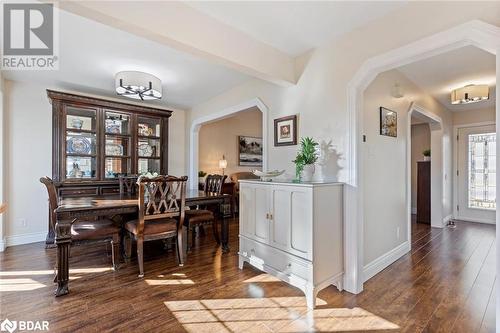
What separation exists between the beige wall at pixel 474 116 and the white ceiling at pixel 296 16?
468cm

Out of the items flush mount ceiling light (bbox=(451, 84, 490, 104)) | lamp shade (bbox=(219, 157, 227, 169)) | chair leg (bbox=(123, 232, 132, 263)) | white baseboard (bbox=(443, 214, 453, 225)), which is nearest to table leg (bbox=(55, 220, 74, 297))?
chair leg (bbox=(123, 232, 132, 263))

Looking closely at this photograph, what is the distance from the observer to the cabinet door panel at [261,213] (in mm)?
2553

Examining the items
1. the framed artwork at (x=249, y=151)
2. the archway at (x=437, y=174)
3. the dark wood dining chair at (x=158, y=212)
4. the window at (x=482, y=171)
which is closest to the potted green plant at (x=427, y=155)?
the archway at (x=437, y=174)

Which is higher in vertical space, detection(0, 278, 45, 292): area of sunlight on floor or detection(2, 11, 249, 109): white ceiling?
detection(2, 11, 249, 109): white ceiling

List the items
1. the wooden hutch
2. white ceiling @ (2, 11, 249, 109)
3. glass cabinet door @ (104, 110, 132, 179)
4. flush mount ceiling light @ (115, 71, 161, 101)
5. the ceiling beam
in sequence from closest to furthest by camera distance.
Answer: the ceiling beam < white ceiling @ (2, 11, 249, 109) < flush mount ceiling light @ (115, 71, 161, 101) < the wooden hutch < glass cabinet door @ (104, 110, 132, 179)

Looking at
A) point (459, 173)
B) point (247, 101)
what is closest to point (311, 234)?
point (247, 101)

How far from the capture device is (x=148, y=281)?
8.04 ft

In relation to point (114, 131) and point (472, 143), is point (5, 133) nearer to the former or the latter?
point (114, 131)

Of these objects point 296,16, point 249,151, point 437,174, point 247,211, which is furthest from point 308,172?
point 249,151

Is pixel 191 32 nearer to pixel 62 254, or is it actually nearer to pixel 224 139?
pixel 62 254

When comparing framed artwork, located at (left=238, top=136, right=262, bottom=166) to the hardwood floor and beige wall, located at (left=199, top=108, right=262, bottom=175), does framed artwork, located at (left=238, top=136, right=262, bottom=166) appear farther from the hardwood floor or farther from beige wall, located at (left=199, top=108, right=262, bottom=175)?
the hardwood floor

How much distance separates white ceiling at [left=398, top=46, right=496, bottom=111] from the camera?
2773mm

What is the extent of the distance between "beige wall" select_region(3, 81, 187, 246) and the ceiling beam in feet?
9.91

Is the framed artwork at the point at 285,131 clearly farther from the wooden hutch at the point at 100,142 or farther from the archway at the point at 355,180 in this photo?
the wooden hutch at the point at 100,142
